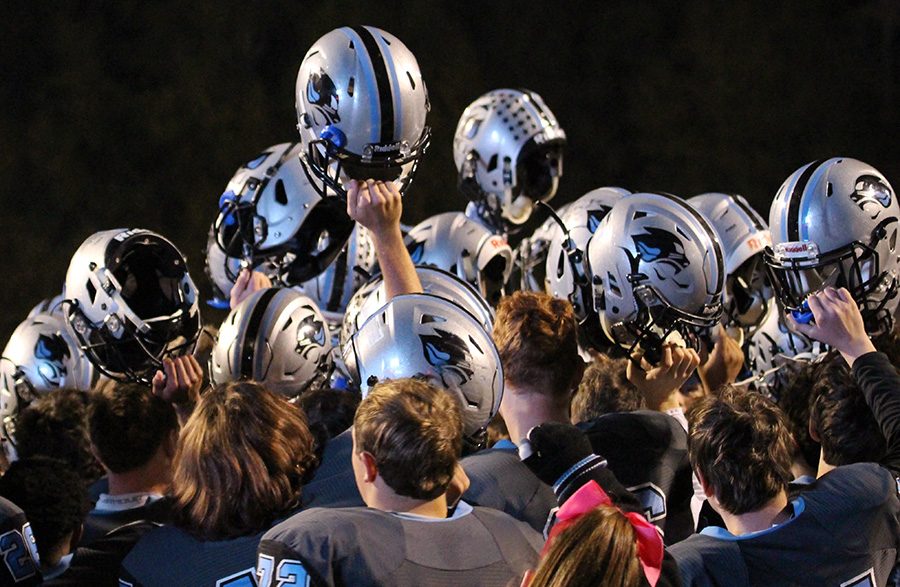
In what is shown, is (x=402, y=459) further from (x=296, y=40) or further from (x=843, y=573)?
(x=296, y=40)

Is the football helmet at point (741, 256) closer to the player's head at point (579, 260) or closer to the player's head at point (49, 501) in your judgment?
the player's head at point (579, 260)

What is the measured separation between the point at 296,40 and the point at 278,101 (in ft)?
1.39

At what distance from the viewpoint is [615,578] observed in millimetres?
1647

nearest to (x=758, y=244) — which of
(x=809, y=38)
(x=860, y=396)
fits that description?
(x=860, y=396)

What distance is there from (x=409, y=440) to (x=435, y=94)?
702 centimetres

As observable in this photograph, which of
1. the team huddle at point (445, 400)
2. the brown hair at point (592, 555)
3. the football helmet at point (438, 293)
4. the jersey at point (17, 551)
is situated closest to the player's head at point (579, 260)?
the team huddle at point (445, 400)

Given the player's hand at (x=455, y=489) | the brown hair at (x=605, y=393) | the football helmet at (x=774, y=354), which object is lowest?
the football helmet at (x=774, y=354)

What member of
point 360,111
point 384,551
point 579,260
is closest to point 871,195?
point 579,260

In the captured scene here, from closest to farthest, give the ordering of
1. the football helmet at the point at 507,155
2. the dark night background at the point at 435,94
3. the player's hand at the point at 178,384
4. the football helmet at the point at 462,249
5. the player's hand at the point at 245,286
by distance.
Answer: the player's hand at the point at 178,384
the player's hand at the point at 245,286
the football helmet at the point at 462,249
the football helmet at the point at 507,155
the dark night background at the point at 435,94

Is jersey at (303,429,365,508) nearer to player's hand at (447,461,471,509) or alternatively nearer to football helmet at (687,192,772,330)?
player's hand at (447,461,471,509)

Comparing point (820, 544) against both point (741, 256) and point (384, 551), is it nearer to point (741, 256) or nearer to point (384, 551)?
point (384, 551)

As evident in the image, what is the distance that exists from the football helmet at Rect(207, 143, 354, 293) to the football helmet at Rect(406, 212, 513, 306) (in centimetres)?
65

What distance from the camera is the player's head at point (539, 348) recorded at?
288 cm

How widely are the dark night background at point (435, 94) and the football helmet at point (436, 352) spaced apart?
17.7ft
